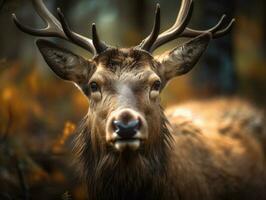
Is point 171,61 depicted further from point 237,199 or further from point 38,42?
point 237,199

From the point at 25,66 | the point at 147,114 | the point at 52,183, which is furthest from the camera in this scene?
the point at 25,66

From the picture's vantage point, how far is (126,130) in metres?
6.16

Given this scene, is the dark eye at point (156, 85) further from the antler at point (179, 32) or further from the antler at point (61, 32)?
the antler at point (61, 32)

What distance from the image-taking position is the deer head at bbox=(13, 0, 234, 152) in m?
6.35

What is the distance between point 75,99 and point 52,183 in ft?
12.4

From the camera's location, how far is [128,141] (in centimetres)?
625

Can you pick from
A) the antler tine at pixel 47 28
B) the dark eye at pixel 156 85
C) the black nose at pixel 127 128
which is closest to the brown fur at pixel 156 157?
the dark eye at pixel 156 85

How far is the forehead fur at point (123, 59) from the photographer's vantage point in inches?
275

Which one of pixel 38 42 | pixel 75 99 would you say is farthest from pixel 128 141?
pixel 75 99

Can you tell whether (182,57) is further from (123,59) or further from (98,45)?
(98,45)

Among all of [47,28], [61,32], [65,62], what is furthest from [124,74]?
[47,28]

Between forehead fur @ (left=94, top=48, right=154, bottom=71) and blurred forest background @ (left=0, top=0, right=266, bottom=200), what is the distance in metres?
1.41

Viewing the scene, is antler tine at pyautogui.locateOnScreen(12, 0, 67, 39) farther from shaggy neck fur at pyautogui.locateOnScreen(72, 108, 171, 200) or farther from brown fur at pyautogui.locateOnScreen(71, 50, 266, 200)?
shaggy neck fur at pyautogui.locateOnScreen(72, 108, 171, 200)

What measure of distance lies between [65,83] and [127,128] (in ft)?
25.0
